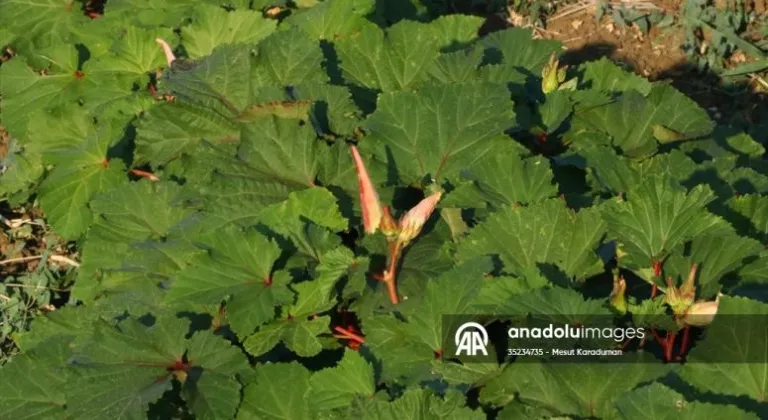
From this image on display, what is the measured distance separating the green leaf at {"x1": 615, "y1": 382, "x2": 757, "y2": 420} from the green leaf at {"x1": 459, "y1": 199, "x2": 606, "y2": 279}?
0.53 m

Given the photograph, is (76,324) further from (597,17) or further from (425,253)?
(597,17)

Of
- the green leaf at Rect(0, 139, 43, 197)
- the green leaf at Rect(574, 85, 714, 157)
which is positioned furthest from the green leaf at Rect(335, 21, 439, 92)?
the green leaf at Rect(0, 139, 43, 197)

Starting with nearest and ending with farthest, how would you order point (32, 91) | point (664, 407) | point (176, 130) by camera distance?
1. point (664, 407)
2. point (176, 130)
3. point (32, 91)

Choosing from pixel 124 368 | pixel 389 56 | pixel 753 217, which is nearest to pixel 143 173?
pixel 389 56

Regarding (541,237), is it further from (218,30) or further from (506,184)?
(218,30)

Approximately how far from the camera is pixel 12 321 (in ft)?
15.4

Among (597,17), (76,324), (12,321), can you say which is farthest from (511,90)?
(597,17)

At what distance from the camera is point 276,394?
2752mm

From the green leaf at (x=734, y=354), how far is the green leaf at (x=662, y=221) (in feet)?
0.81

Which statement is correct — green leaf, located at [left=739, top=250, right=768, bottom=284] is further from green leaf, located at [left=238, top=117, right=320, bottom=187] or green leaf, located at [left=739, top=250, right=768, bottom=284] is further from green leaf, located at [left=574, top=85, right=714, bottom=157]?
green leaf, located at [left=238, top=117, right=320, bottom=187]

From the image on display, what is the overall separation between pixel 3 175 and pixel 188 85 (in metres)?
1.65

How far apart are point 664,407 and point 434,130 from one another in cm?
118

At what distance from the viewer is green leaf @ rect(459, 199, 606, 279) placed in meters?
2.79

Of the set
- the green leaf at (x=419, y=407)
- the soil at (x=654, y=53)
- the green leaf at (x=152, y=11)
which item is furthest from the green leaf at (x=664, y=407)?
the soil at (x=654, y=53)
